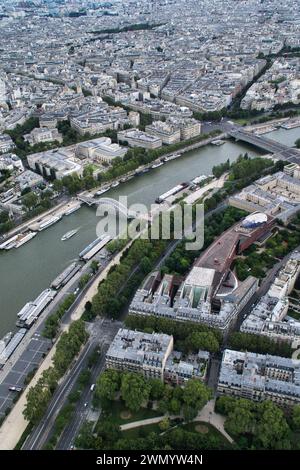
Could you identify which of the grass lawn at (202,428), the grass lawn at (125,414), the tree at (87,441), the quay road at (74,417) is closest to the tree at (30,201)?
the quay road at (74,417)

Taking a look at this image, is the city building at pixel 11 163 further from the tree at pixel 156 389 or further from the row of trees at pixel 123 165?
the tree at pixel 156 389

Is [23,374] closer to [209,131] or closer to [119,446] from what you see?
[119,446]

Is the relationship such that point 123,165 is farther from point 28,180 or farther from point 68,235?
point 68,235

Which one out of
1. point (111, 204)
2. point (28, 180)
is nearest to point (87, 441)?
point (111, 204)

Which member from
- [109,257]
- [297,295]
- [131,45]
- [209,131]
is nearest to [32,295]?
[109,257]

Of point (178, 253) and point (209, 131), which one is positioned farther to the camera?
point (209, 131)

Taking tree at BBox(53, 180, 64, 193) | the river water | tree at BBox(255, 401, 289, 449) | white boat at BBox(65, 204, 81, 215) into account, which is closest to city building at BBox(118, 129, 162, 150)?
the river water
